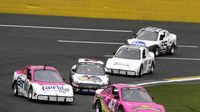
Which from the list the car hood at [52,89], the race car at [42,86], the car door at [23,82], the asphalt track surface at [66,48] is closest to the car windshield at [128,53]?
the asphalt track surface at [66,48]

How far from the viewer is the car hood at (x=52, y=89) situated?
3438 cm

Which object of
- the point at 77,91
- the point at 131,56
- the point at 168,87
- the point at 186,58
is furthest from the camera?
the point at 186,58

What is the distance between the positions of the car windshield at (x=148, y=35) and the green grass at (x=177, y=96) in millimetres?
8857

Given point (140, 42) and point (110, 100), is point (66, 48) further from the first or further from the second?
point (110, 100)

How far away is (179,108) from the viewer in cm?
3481

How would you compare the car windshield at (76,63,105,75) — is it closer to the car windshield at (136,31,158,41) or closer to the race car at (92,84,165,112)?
the race car at (92,84,165,112)

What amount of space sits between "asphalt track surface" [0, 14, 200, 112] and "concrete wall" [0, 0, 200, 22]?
1.68 ft

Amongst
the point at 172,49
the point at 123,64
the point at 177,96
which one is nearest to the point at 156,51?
the point at 172,49

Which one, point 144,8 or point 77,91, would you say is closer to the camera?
point 77,91

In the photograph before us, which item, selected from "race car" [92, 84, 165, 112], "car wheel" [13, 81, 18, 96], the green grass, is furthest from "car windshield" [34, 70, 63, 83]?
the green grass

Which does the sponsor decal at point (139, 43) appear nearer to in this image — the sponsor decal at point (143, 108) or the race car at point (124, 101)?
the race car at point (124, 101)

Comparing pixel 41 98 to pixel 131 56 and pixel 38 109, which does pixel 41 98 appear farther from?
pixel 131 56

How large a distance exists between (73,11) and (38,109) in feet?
81.4

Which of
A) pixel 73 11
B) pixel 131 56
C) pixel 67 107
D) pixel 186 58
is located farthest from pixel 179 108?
pixel 73 11
